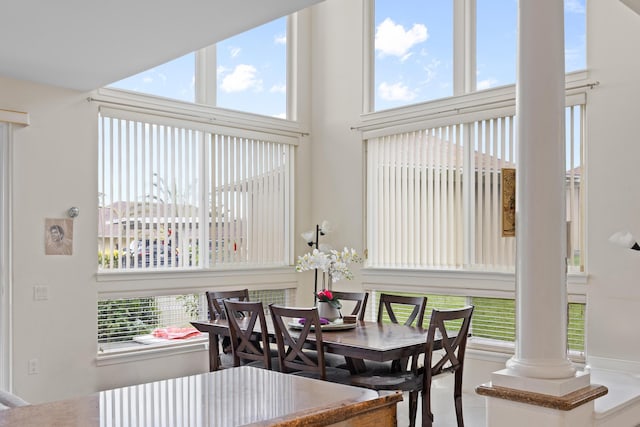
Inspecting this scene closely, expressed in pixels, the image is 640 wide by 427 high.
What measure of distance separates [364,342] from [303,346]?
1.47ft

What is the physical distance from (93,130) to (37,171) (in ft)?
2.01

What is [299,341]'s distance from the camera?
4.14 meters

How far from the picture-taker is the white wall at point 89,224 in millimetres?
4660

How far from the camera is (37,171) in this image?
5.09 meters

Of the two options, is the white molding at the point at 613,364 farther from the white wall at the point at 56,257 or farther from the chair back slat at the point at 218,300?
the white wall at the point at 56,257

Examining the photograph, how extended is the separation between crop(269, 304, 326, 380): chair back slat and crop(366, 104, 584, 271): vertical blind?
6.44 ft

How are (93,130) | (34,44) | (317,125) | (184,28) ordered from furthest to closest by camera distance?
(317,125)
(93,130)
(34,44)
(184,28)

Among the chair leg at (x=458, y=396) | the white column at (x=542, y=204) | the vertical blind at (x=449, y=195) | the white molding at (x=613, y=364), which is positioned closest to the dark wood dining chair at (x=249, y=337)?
the chair leg at (x=458, y=396)

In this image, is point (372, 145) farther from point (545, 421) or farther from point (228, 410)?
point (228, 410)

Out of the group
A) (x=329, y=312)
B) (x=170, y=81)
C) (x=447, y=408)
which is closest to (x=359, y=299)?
(x=329, y=312)

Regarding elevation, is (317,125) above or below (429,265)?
above

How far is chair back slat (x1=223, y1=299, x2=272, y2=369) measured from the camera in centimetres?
435

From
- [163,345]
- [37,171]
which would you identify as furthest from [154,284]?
[37,171]

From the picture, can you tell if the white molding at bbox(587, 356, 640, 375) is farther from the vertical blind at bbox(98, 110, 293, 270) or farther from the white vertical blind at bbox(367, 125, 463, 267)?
the vertical blind at bbox(98, 110, 293, 270)
